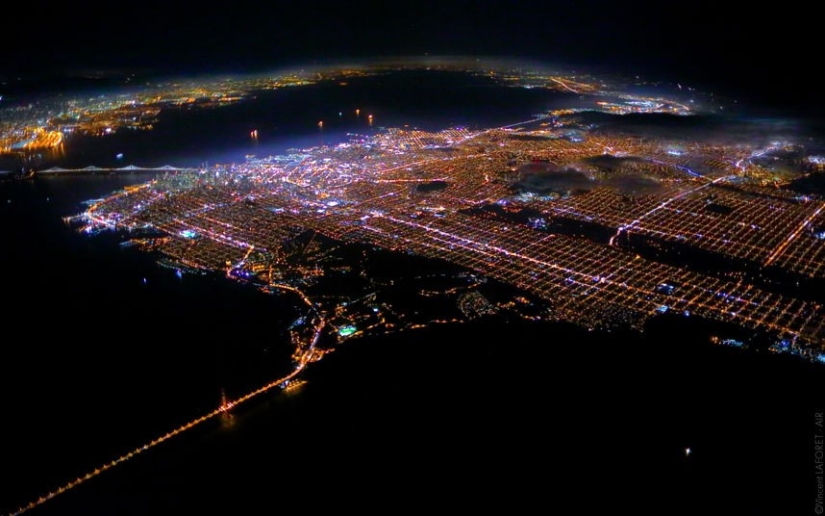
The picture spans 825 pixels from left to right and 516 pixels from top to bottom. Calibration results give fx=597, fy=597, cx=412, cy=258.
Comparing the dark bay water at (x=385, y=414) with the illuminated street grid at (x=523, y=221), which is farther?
the illuminated street grid at (x=523, y=221)

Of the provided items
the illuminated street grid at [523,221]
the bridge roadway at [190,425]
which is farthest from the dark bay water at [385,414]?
the illuminated street grid at [523,221]

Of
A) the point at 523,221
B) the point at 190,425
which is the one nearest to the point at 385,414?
the point at 190,425

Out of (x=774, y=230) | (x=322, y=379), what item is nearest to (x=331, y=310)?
(x=322, y=379)

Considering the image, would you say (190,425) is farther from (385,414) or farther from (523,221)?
(523,221)

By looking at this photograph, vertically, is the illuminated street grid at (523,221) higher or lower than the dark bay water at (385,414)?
higher

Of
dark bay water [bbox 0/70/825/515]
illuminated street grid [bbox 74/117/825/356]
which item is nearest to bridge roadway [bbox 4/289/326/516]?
dark bay water [bbox 0/70/825/515]

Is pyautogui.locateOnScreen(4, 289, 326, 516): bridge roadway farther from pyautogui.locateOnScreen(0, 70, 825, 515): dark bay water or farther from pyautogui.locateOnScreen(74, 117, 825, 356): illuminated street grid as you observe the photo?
pyautogui.locateOnScreen(74, 117, 825, 356): illuminated street grid

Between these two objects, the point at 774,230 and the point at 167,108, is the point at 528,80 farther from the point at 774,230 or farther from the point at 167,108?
the point at 774,230

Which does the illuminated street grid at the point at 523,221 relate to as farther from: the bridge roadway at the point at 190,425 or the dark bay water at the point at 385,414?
the bridge roadway at the point at 190,425
